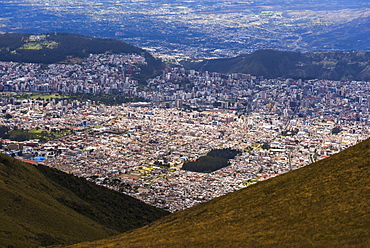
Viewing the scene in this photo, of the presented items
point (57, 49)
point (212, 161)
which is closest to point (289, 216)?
point (212, 161)

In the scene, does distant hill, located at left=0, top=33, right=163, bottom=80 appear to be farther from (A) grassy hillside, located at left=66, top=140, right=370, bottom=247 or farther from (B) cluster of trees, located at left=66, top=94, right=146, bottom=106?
(A) grassy hillside, located at left=66, top=140, right=370, bottom=247

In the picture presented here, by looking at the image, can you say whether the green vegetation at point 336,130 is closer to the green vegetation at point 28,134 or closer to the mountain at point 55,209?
the green vegetation at point 28,134

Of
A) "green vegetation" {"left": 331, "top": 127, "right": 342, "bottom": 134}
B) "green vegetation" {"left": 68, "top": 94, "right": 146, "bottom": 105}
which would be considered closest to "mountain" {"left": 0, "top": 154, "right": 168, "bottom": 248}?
"green vegetation" {"left": 331, "top": 127, "right": 342, "bottom": 134}

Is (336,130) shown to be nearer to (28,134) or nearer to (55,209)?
(28,134)

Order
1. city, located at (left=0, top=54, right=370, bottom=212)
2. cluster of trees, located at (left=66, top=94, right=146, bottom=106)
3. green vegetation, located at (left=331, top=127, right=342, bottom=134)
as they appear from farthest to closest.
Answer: cluster of trees, located at (left=66, top=94, right=146, bottom=106), green vegetation, located at (left=331, top=127, right=342, bottom=134), city, located at (left=0, top=54, right=370, bottom=212)

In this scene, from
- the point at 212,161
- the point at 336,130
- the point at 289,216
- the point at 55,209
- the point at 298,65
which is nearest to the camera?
the point at 289,216

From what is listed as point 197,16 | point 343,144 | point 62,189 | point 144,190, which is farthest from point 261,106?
point 197,16

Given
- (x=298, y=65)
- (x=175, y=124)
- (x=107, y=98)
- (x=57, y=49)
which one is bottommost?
(x=298, y=65)
